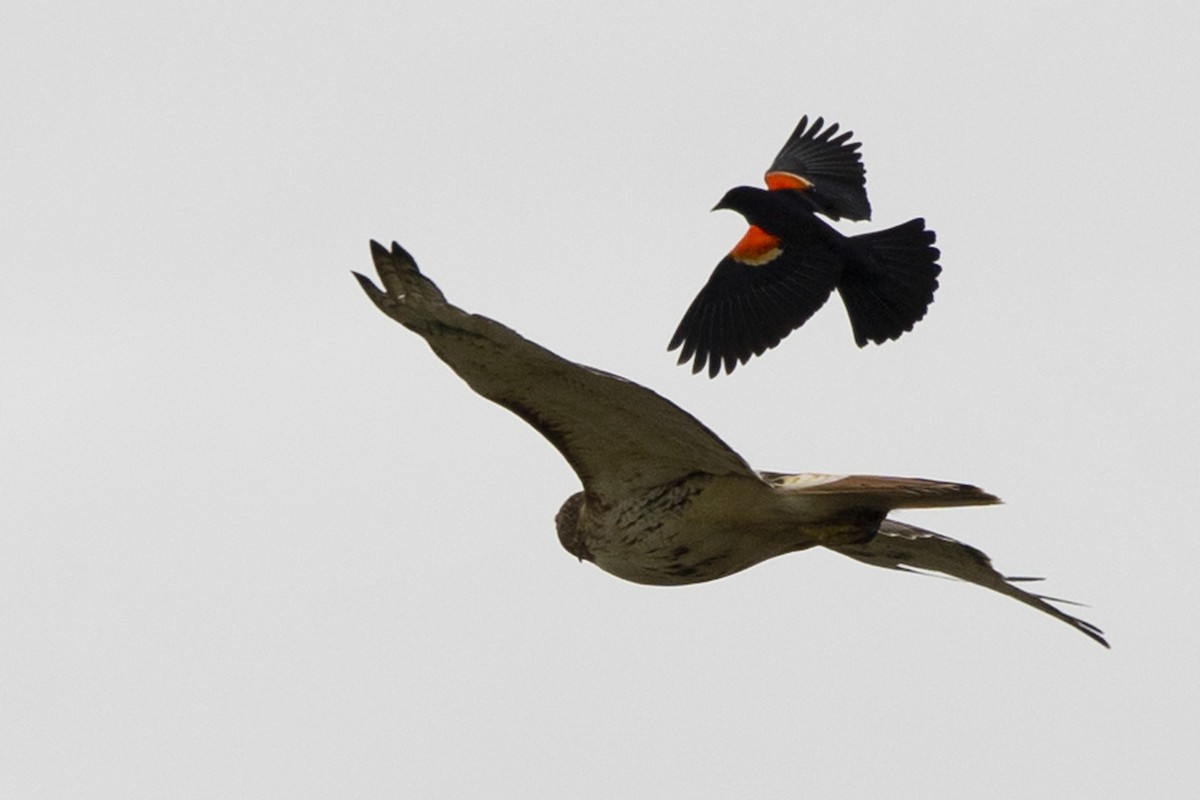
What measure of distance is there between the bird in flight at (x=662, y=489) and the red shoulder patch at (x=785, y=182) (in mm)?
3941

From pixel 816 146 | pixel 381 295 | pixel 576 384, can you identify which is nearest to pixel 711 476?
pixel 576 384

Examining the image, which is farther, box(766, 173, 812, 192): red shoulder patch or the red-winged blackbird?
box(766, 173, 812, 192): red shoulder patch

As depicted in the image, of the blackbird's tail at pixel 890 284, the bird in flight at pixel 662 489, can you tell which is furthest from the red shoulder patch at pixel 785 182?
the bird in flight at pixel 662 489

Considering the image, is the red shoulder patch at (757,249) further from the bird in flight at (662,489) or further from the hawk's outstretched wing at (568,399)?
the hawk's outstretched wing at (568,399)

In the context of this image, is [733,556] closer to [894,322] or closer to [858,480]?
[858,480]

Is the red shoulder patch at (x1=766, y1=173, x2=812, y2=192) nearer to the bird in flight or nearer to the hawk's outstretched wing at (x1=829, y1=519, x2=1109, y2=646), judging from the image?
the hawk's outstretched wing at (x1=829, y1=519, x2=1109, y2=646)

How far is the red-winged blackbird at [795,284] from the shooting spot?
9.97 m

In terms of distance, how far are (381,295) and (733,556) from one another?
186cm

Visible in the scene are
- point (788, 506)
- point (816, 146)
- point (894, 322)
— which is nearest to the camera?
point (788, 506)

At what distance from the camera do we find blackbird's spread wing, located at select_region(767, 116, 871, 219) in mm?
11008

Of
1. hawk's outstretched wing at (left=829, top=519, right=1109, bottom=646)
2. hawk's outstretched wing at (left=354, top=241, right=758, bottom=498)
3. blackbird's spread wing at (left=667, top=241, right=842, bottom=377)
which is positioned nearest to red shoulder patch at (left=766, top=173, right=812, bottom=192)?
blackbird's spread wing at (left=667, top=241, right=842, bottom=377)

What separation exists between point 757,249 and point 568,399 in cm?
364

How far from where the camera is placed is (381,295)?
612cm

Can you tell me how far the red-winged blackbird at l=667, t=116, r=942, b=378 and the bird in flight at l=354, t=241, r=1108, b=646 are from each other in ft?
8.15
